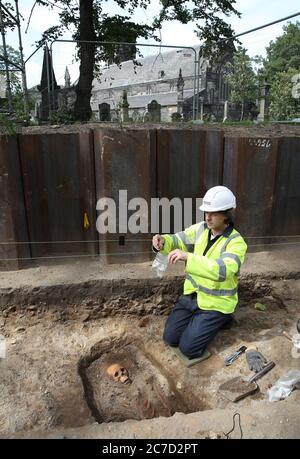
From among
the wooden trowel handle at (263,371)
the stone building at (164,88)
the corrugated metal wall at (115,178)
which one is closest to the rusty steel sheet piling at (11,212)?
the corrugated metal wall at (115,178)

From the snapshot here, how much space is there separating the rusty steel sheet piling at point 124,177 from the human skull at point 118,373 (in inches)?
55.4

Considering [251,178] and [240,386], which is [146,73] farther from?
[240,386]

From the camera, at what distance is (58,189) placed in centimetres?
458

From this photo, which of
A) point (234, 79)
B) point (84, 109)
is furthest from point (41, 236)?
point (234, 79)

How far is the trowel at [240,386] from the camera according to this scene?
3.12 meters

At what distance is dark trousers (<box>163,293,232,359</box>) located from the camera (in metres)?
3.64

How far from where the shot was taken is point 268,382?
3.25 m

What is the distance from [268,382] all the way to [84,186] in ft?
9.99

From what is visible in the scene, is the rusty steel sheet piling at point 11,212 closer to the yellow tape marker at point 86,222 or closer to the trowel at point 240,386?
the yellow tape marker at point 86,222

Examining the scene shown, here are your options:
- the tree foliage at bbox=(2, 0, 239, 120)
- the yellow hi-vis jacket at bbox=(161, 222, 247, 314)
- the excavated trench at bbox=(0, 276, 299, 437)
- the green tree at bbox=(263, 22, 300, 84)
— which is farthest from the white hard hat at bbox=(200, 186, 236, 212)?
the green tree at bbox=(263, 22, 300, 84)
